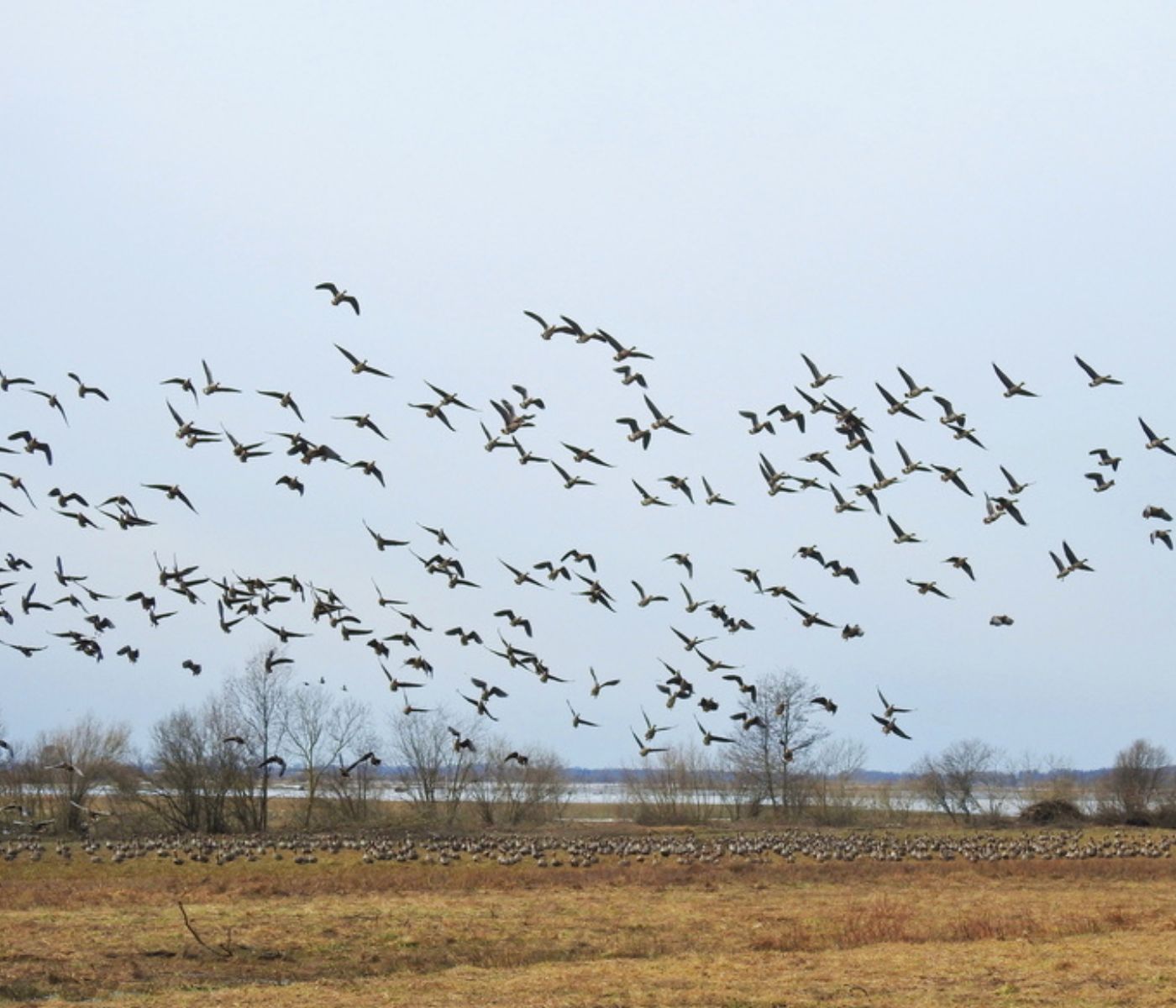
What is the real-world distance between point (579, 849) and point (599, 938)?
98.1ft

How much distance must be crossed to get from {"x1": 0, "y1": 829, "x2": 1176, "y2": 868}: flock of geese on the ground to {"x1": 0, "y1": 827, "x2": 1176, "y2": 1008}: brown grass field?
672 centimetres

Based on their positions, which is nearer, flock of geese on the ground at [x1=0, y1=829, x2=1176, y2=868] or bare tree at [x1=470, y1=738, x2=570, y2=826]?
flock of geese on the ground at [x1=0, y1=829, x2=1176, y2=868]

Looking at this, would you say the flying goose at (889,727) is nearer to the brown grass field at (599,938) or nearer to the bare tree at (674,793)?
the brown grass field at (599,938)

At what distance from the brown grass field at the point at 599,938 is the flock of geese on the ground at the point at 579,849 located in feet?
22.0

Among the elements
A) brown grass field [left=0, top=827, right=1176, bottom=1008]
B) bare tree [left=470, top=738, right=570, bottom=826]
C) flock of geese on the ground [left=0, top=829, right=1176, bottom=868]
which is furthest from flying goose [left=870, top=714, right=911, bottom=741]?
bare tree [left=470, top=738, right=570, bottom=826]

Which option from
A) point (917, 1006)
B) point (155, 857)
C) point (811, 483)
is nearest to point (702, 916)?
point (811, 483)

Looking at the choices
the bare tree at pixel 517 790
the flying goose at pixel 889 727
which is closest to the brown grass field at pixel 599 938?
the flying goose at pixel 889 727

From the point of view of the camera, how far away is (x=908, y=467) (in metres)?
34.0

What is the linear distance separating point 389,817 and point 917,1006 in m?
66.5

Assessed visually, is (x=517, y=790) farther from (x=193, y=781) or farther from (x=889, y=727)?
(x=889, y=727)

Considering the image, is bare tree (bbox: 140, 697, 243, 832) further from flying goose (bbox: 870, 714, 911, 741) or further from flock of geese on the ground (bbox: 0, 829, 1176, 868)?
flying goose (bbox: 870, 714, 911, 741)

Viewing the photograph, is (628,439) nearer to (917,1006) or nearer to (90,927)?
(917,1006)

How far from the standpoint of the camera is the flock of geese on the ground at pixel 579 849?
5888 cm

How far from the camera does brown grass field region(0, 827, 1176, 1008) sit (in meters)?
24.3
